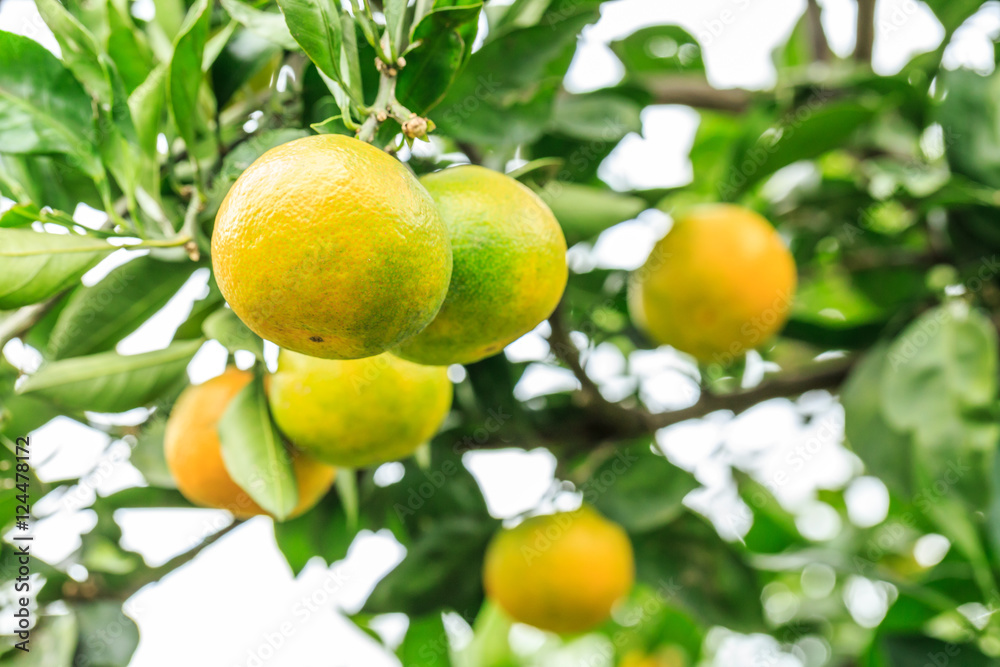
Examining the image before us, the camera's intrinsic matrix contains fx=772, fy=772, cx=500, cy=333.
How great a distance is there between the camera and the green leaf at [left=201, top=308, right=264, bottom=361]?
85 cm

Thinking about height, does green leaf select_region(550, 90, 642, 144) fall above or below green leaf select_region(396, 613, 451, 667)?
above

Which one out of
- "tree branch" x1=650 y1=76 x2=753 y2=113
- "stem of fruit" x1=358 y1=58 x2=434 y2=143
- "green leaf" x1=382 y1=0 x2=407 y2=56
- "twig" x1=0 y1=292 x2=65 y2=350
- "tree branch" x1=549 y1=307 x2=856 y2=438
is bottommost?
"tree branch" x1=549 y1=307 x2=856 y2=438

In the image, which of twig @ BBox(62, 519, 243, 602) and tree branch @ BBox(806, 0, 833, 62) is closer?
twig @ BBox(62, 519, 243, 602)

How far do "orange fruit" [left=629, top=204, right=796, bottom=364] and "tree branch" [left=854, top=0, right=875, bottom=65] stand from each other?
0.58m

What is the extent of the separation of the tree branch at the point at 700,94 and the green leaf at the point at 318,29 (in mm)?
1176

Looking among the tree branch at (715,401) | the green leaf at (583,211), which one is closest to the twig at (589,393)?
the tree branch at (715,401)

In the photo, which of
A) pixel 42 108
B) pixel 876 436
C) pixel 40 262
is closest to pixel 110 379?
pixel 40 262

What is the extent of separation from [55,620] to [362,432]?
0.79 m

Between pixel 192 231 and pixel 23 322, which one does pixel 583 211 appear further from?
pixel 23 322

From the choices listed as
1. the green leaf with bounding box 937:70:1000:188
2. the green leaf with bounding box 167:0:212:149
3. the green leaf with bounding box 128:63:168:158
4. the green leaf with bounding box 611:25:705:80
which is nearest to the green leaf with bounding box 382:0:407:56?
the green leaf with bounding box 167:0:212:149

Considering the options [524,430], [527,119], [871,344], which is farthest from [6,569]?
[871,344]

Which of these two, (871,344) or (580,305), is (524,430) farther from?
(871,344)

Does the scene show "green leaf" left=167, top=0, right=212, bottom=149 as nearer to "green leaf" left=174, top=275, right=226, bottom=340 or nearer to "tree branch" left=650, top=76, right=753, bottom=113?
"green leaf" left=174, top=275, right=226, bottom=340

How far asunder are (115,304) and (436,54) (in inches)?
24.9
